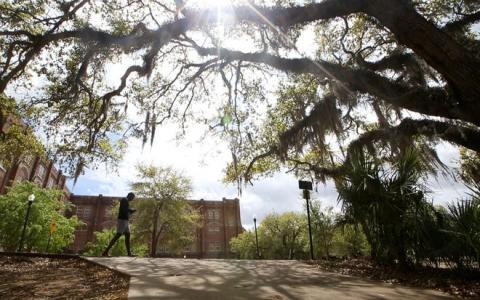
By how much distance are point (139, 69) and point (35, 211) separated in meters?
22.6

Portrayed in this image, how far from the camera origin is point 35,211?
86.1 feet

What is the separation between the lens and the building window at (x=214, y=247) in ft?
181

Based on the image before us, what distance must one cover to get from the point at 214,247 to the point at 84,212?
2162 cm

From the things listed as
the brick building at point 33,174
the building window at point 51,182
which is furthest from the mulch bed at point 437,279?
the building window at point 51,182

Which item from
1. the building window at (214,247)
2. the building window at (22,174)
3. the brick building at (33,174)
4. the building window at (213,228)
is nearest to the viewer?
the brick building at (33,174)

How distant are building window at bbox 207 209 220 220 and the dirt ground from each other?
161 feet

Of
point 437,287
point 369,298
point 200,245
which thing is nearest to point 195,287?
point 369,298

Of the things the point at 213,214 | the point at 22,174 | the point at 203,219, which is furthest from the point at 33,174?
the point at 213,214

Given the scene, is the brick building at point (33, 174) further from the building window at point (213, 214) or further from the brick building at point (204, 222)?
the building window at point (213, 214)

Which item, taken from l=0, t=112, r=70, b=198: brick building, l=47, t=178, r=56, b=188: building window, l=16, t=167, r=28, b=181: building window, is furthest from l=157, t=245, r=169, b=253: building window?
l=16, t=167, r=28, b=181: building window

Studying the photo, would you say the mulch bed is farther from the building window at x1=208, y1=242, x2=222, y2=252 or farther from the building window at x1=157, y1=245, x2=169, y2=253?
the building window at x1=208, y1=242, x2=222, y2=252

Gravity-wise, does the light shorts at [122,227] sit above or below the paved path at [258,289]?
above

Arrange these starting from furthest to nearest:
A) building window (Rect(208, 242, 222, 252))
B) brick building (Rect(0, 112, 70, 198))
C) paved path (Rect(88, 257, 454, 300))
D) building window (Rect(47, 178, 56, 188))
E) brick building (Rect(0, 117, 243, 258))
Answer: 1. building window (Rect(208, 242, 222, 252))
2. brick building (Rect(0, 117, 243, 258))
3. building window (Rect(47, 178, 56, 188))
4. brick building (Rect(0, 112, 70, 198))
5. paved path (Rect(88, 257, 454, 300))

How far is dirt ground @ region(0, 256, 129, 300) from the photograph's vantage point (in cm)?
446
